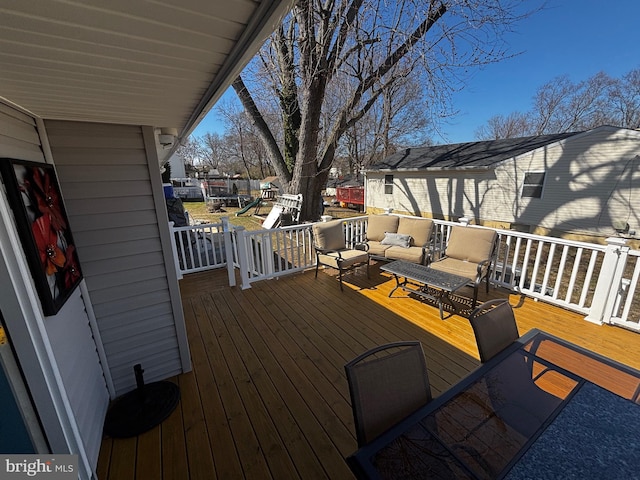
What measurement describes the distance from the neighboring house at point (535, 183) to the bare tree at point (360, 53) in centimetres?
698

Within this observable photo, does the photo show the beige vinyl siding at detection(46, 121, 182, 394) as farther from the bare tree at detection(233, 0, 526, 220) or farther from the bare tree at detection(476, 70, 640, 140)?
the bare tree at detection(476, 70, 640, 140)

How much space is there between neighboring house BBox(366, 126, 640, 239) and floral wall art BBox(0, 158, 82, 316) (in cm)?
1245

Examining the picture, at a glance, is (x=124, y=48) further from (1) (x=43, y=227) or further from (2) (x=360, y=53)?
(2) (x=360, y=53)

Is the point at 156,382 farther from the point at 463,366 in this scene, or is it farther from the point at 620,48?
the point at 620,48

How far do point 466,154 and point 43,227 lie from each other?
551 inches

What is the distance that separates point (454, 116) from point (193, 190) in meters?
21.3

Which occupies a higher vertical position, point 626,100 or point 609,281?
point 626,100

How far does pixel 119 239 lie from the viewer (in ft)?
6.70

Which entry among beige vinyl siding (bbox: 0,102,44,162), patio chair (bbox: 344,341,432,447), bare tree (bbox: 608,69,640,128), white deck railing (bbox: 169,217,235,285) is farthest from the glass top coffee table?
bare tree (bbox: 608,69,640,128)

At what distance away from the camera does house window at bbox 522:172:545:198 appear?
974cm

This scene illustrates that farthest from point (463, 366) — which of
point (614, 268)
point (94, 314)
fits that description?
point (94, 314)

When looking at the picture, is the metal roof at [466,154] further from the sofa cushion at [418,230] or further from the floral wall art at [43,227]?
the floral wall art at [43,227]

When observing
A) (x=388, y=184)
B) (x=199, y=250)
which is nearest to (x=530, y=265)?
(x=388, y=184)

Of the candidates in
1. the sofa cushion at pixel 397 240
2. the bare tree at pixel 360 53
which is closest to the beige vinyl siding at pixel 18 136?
the bare tree at pixel 360 53
